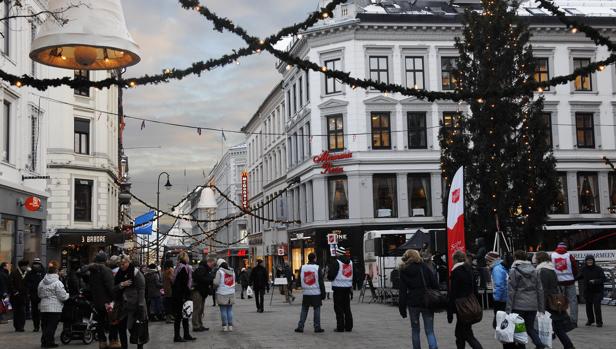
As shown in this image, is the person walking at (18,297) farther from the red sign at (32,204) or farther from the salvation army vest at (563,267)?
the salvation army vest at (563,267)

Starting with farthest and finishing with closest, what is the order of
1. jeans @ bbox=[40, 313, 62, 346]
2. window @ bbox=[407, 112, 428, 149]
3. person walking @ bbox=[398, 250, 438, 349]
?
window @ bbox=[407, 112, 428, 149]
jeans @ bbox=[40, 313, 62, 346]
person walking @ bbox=[398, 250, 438, 349]

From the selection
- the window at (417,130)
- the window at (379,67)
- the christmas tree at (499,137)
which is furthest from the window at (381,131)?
the christmas tree at (499,137)

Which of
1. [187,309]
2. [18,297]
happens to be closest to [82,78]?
[187,309]

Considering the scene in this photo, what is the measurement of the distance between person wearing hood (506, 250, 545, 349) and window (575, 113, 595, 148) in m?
39.4

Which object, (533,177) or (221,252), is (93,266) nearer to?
(533,177)

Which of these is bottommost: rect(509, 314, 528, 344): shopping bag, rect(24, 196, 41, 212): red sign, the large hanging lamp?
rect(509, 314, 528, 344): shopping bag

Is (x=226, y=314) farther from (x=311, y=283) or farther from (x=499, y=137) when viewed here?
(x=499, y=137)

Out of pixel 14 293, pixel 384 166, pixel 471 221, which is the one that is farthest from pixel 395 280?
pixel 384 166

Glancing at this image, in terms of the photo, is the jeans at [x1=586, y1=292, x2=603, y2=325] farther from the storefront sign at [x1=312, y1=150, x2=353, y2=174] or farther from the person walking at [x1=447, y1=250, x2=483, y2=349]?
the storefront sign at [x1=312, y1=150, x2=353, y2=174]

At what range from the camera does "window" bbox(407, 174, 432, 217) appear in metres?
→ 47.1

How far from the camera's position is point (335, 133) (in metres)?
48.0

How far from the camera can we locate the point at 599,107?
4856 cm

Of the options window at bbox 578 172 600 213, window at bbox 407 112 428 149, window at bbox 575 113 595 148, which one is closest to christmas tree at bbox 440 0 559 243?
window at bbox 407 112 428 149

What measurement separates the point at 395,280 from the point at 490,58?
529 inches
